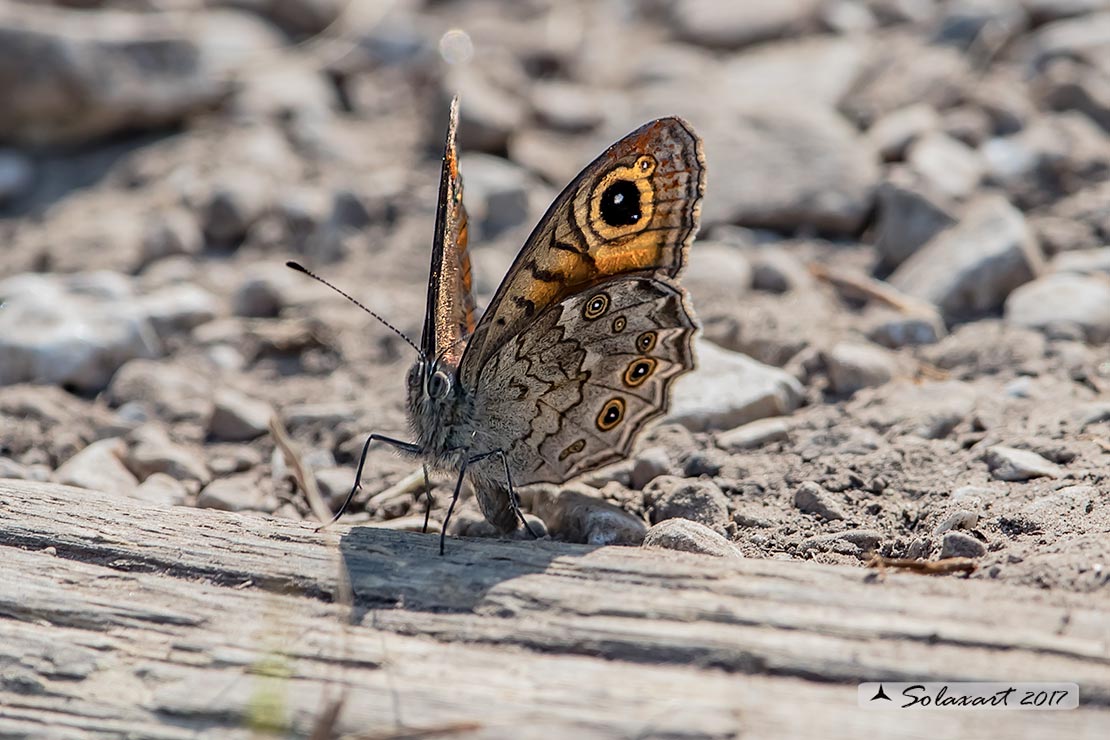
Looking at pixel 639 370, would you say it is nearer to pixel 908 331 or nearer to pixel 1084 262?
pixel 908 331

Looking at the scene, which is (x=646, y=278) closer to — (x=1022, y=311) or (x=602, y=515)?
(x=602, y=515)

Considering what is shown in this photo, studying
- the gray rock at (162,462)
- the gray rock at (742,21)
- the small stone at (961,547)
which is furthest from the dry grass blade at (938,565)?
the gray rock at (742,21)

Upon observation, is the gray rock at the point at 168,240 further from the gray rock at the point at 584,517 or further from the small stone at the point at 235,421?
the gray rock at the point at 584,517

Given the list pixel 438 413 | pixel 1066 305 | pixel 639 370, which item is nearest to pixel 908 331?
pixel 1066 305

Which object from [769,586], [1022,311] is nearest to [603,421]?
[769,586]

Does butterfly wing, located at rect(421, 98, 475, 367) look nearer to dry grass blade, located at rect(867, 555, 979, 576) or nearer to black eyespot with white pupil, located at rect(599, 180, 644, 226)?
black eyespot with white pupil, located at rect(599, 180, 644, 226)

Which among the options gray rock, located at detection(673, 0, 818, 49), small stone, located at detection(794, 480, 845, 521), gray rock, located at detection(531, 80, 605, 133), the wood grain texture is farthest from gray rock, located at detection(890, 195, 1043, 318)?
gray rock, located at detection(673, 0, 818, 49)
